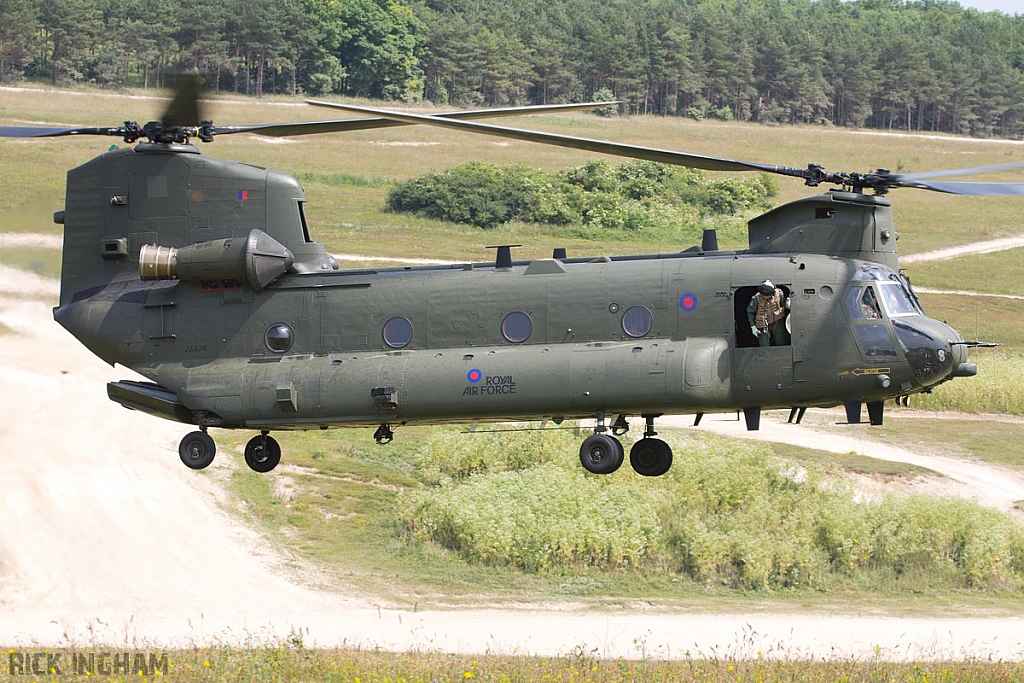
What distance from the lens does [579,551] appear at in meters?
32.9

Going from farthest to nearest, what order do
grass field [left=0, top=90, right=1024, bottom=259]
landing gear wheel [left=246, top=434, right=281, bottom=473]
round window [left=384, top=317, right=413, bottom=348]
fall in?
grass field [left=0, top=90, right=1024, bottom=259], landing gear wheel [left=246, top=434, right=281, bottom=473], round window [left=384, top=317, right=413, bottom=348]

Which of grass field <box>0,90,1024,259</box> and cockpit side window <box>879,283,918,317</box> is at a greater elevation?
grass field <box>0,90,1024,259</box>

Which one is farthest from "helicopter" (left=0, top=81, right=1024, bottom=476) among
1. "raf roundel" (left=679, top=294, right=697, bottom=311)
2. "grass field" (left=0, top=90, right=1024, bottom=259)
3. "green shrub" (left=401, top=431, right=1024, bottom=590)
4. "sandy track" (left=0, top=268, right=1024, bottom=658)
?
"green shrub" (left=401, top=431, right=1024, bottom=590)

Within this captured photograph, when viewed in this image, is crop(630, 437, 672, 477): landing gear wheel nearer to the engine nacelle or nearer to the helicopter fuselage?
the helicopter fuselage

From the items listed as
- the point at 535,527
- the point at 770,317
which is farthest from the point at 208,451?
the point at 535,527

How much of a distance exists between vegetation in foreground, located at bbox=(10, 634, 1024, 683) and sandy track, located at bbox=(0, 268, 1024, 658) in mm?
1202

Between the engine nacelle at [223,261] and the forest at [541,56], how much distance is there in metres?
67.1

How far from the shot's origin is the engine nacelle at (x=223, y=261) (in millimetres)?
18875

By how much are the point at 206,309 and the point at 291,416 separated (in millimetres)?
2340

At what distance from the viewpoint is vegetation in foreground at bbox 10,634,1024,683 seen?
2428 centimetres

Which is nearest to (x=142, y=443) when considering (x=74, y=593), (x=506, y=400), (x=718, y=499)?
(x=74, y=593)

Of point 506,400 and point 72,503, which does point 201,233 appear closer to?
point 506,400

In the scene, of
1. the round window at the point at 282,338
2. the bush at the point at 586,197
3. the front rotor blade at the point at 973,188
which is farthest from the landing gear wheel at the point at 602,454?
the bush at the point at 586,197

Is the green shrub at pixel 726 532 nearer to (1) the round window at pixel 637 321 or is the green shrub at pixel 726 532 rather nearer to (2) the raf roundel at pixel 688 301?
(1) the round window at pixel 637 321
